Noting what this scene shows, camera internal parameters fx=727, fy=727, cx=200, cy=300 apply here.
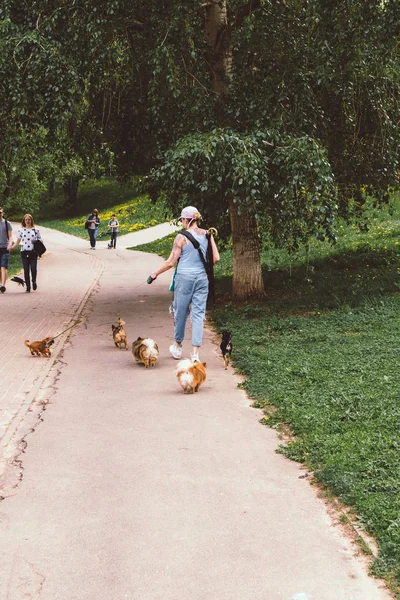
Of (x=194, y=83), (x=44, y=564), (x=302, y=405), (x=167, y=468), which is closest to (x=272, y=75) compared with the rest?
(x=194, y=83)

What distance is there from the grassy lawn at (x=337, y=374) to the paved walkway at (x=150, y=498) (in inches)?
9.2

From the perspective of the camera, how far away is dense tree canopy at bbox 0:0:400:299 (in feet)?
38.8

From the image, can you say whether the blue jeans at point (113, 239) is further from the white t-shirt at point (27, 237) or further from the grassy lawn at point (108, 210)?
the white t-shirt at point (27, 237)

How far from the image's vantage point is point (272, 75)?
1294 cm

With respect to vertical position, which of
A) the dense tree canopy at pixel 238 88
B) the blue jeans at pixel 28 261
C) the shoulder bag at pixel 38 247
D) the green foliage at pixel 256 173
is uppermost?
the dense tree canopy at pixel 238 88

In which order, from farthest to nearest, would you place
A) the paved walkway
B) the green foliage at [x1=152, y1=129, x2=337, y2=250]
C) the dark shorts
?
the dark shorts
the green foliage at [x1=152, y1=129, x2=337, y2=250]
the paved walkway

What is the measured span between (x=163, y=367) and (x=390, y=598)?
6056 mm

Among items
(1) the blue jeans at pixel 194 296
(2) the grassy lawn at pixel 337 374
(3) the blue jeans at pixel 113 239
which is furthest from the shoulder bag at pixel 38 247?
(3) the blue jeans at pixel 113 239

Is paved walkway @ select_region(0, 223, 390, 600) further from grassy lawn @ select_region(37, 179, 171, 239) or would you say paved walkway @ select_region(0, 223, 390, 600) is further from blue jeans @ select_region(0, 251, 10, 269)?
grassy lawn @ select_region(37, 179, 171, 239)

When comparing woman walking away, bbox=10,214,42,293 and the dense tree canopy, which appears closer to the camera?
the dense tree canopy

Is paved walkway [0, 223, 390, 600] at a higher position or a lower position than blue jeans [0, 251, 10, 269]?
lower

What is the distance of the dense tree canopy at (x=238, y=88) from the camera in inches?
465

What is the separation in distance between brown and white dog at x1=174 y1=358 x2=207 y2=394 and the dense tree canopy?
3986mm

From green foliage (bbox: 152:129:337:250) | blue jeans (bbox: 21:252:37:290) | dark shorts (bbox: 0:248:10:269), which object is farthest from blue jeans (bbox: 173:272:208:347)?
dark shorts (bbox: 0:248:10:269)
